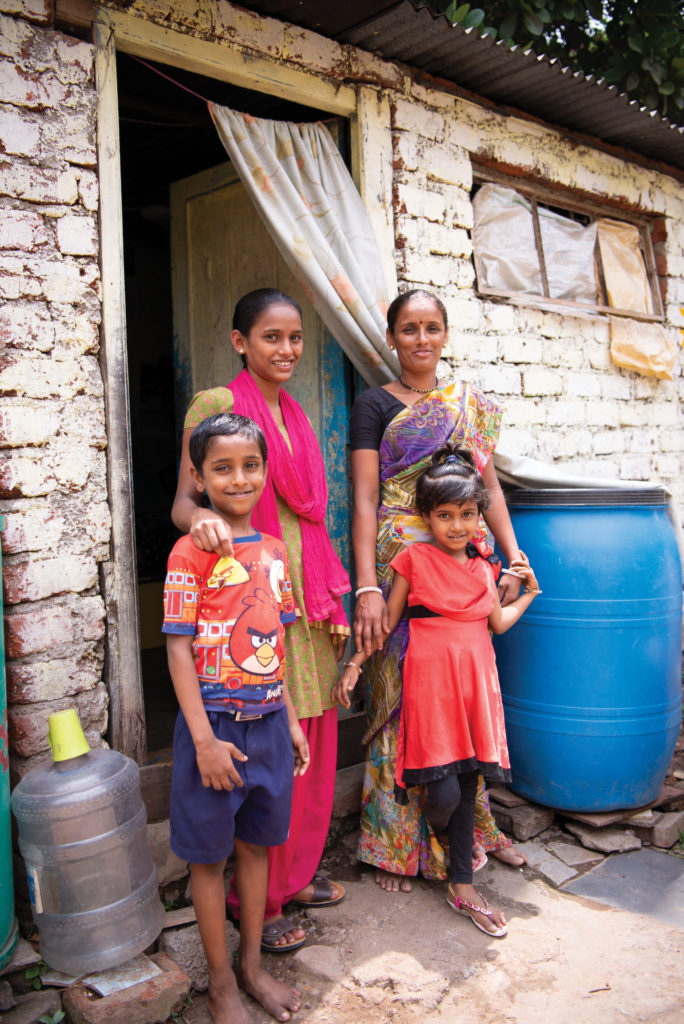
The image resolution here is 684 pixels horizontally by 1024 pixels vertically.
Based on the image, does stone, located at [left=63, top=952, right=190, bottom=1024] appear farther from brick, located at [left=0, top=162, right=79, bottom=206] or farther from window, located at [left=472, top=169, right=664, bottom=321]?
window, located at [left=472, top=169, right=664, bottom=321]

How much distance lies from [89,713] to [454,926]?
4.20ft

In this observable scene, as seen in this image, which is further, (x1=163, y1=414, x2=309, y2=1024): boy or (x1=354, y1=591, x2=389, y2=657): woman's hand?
(x1=354, y1=591, x2=389, y2=657): woman's hand

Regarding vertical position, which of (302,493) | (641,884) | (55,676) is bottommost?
(641,884)

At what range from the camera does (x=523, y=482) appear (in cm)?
316

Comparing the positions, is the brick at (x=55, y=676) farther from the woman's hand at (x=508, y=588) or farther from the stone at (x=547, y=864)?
the stone at (x=547, y=864)

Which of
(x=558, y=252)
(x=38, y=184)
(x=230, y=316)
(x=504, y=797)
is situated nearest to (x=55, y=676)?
(x=38, y=184)

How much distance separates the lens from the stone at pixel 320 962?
209cm

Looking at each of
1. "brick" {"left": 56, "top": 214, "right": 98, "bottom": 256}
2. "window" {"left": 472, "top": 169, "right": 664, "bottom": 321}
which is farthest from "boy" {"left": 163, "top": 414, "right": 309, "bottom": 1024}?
"window" {"left": 472, "top": 169, "right": 664, "bottom": 321}

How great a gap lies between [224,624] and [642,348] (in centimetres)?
336

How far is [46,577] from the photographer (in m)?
2.16

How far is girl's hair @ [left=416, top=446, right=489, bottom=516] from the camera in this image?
229cm

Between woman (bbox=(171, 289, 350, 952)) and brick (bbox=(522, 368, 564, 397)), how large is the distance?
65.7 inches

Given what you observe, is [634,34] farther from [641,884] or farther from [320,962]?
[320,962]

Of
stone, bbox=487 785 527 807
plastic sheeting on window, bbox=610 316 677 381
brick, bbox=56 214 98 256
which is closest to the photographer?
brick, bbox=56 214 98 256
